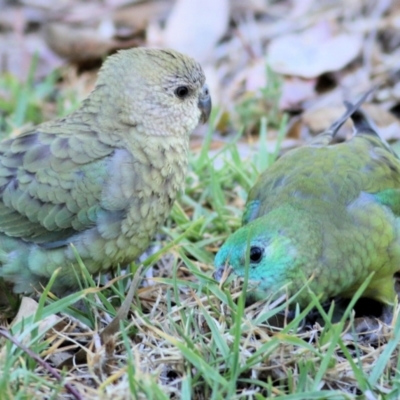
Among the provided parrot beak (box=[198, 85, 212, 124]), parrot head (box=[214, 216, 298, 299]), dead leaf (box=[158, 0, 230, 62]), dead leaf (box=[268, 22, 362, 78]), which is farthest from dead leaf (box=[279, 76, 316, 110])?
parrot head (box=[214, 216, 298, 299])

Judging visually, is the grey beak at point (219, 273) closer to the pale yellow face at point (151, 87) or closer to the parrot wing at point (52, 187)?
the parrot wing at point (52, 187)

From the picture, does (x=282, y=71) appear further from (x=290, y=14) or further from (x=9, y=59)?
(x=9, y=59)

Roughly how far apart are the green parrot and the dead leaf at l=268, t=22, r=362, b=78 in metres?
1.59

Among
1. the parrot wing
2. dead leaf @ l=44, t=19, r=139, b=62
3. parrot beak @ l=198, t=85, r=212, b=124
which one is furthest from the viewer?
dead leaf @ l=44, t=19, r=139, b=62

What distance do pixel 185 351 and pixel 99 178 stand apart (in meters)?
1.01

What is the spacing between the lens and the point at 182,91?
11.4 feet

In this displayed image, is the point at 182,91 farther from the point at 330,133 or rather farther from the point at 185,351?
the point at 185,351

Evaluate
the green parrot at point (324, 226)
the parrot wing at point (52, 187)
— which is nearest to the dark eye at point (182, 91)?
the parrot wing at point (52, 187)

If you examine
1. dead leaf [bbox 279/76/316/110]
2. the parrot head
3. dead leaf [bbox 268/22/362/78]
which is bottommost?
the parrot head

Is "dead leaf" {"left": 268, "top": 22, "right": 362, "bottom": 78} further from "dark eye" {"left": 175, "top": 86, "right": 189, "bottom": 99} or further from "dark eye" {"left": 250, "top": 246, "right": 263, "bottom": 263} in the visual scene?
"dark eye" {"left": 250, "top": 246, "right": 263, "bottom": 263}

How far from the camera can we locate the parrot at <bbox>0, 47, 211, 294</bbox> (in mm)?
3178

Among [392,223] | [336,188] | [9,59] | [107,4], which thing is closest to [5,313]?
[336,188]

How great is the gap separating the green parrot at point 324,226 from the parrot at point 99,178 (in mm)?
467

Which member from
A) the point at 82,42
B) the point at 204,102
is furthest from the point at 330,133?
the point at 82,42
